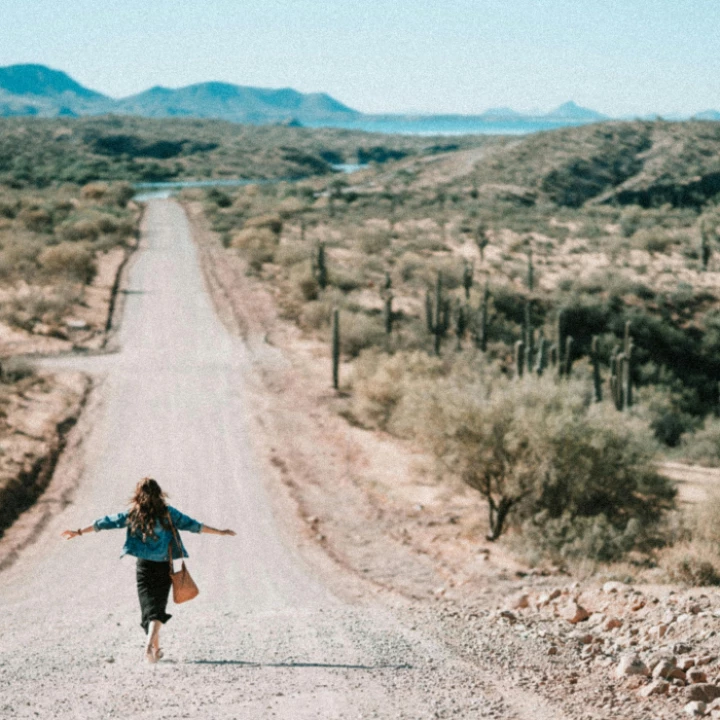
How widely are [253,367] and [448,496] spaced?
12162 millimetres

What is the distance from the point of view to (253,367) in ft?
86.7

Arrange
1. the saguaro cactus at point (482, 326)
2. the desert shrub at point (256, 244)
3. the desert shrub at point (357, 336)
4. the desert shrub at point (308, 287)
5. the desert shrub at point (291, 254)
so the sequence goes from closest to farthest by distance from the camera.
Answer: the desert shrub at point (357, 336), the saguaro cactus at point (482, 326), the desert shrub at point (308, 287), the desert shrub at point (291, 254), the desert shrub at point (256, 244)

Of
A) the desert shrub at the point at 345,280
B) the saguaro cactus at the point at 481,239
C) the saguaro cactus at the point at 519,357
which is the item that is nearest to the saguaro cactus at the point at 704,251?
the saguaro cactus at the point at 481,239

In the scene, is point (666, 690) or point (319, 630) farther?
point (319, 630)

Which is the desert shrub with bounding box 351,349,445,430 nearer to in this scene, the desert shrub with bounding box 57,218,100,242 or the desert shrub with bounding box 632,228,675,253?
the desert shrub with bounding box 57,218,100,242

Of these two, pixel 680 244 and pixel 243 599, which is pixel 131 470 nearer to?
pixel 243 599

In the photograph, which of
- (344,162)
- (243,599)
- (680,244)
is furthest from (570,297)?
(344,162)

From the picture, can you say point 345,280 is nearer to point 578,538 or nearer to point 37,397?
point 37,397

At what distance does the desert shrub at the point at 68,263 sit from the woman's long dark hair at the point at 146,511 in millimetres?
32655

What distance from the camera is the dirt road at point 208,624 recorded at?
6.16 meters

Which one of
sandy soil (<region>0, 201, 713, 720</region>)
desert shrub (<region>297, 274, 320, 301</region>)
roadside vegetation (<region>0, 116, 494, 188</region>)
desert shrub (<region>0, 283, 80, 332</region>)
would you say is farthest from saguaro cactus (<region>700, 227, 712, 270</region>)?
roadside vegetation (<region>0, 116, 494, 188</region>)

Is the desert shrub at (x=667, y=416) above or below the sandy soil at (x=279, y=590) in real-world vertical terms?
below

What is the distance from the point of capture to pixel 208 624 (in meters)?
8.59

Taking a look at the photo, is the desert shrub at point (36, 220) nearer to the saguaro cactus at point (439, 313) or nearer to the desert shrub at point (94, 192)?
the desert shrub at point (94, 192)
